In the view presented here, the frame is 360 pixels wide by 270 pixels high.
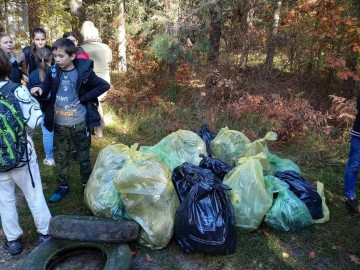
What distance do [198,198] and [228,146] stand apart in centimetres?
136

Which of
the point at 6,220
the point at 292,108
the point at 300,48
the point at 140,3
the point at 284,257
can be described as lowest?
the point at 284,257

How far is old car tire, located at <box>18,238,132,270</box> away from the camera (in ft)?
8.22

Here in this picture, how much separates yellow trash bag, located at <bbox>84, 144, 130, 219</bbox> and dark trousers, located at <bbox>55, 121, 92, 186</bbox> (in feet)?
0.94

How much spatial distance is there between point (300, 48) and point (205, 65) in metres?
1.96

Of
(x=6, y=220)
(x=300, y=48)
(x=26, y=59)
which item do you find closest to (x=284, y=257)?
(x=6, y=220)

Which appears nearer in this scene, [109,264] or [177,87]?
[109,264]

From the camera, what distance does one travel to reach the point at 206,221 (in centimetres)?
276

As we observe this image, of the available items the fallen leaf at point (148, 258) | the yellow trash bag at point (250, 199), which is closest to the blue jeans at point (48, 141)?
the fallen leaf at point (148, 258)

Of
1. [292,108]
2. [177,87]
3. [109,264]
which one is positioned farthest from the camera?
[177,87]

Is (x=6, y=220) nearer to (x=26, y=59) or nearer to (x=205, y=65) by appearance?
(x=26, y=59)

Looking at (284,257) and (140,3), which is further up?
(140,3)

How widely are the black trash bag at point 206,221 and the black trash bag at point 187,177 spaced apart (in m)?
0.17

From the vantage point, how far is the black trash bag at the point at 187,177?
10.1 ft

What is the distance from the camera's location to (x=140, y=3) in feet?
30.6
